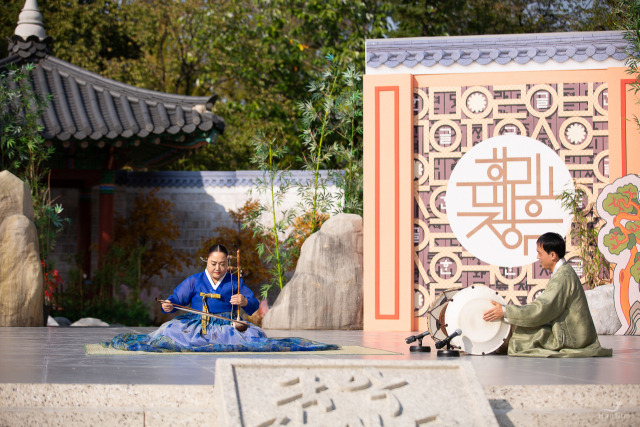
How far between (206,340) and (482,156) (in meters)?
4.66

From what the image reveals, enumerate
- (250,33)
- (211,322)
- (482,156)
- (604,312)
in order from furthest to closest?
1. (250,33)
2. (482,156)
3. (604,312)
4. (211,322)

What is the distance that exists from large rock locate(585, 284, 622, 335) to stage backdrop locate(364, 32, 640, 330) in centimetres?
50

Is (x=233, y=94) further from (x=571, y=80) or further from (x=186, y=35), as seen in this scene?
(x=571, y=80)

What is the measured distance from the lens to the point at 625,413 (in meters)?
4.23

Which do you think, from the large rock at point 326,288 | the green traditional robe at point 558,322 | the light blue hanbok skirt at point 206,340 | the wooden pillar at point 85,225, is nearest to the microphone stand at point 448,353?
the green traditional robe at point 558,322

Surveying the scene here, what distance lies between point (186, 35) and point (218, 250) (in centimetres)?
1290

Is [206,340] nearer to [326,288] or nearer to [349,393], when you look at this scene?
[349,393]

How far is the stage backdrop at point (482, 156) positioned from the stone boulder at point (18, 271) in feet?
12.5

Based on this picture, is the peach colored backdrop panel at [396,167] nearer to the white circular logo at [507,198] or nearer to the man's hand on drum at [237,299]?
the white circular logo at [507,198]

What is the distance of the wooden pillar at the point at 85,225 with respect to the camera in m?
13.5

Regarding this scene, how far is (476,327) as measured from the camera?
620 centimetres

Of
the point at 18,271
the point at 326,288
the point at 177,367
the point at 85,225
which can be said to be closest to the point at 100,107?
the point at 85,225

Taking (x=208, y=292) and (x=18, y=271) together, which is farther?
(x=18, y=271)

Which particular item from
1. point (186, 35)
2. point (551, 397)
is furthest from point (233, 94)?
point (551, 397)
